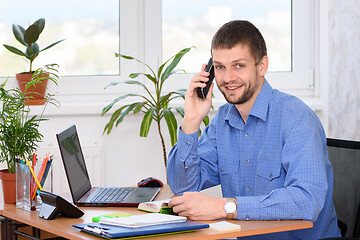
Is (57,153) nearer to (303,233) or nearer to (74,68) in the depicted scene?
(74,68)

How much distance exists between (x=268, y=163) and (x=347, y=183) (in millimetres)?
423

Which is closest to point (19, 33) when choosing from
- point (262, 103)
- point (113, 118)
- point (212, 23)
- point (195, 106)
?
point (113, 118)

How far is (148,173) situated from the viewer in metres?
3.34

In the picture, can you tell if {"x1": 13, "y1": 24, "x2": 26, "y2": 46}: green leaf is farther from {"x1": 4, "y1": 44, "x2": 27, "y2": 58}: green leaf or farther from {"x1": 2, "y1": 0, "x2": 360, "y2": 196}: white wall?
{"x1": 2, "y1": 0, "x2": 360, "y2": 196}: white wall

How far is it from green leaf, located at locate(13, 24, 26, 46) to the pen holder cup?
1293 mm

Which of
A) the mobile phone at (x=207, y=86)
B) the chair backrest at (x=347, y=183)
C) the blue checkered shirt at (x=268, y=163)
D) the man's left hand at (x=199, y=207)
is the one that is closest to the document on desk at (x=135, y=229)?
the man's left hand at (x=199, y=207)

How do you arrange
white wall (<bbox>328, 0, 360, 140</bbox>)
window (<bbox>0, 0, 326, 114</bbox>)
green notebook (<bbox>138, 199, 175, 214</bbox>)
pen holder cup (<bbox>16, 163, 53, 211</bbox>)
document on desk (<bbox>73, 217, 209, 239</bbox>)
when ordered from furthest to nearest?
window (<bbox>0, 0, 326, 114</bbox>)
white wall (<bbox>328, 0, 360, 140</bbox>)
pen holder cup (<bbox>16, 163, 53, 211</bbox>)
green notebook (<bbox>138, 199, 175, 214</bbox>)
document on desk (<bbox>73, 217, 209, 239</bbox>)

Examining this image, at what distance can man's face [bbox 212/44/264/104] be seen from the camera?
6.55 feet

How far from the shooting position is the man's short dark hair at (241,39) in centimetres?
200

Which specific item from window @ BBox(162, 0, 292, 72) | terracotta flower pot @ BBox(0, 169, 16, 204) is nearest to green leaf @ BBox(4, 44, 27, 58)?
window @ BBox(162, 0, 292, 72)

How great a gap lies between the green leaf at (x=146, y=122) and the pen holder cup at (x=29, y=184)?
106 cm

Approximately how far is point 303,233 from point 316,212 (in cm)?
29

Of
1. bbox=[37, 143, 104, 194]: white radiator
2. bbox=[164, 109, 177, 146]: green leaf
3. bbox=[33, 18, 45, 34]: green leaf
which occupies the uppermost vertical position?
bbox=[33, 18, 45, 34]: green leaf

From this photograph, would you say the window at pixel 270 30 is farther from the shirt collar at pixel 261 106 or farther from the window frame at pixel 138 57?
the shirt collar at pixel 261 106
